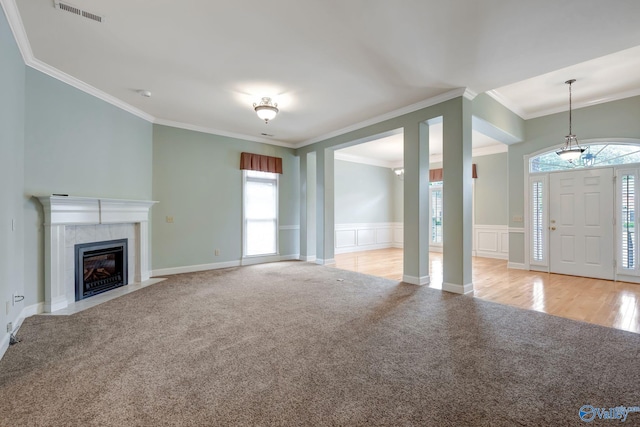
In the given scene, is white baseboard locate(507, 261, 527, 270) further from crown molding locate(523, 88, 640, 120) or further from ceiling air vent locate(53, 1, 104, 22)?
ceiling air vent locate(53, 1, 104, 22)

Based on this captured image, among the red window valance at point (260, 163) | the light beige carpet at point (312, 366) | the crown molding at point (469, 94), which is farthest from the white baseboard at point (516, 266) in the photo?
the red window valance at point (260, 163)

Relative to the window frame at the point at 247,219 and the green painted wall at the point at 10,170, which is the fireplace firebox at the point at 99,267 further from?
the window frame at the point at 247,219

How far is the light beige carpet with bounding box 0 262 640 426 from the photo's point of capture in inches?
66.6

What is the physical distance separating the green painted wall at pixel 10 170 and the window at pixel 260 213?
367 cm

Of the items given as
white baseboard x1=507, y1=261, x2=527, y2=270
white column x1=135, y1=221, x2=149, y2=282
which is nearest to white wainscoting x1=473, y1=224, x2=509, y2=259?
white baseboard x1=507, y1=261, x2=527, y2=270

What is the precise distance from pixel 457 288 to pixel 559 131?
13.1 feet

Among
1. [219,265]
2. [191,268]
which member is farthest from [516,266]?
[191,268]

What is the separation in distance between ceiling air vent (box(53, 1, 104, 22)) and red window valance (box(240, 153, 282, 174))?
3.78 metres

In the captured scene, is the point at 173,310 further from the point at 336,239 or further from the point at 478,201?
the point at 478,201

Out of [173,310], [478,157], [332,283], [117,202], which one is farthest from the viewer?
[478,157]

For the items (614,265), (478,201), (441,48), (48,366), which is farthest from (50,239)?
(478,201)

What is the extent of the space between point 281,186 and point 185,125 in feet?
8.06

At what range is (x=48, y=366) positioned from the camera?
2.20 m

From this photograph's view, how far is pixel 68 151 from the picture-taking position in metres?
3.77
